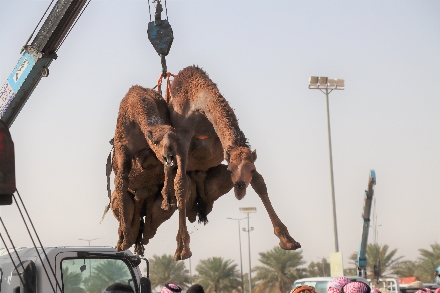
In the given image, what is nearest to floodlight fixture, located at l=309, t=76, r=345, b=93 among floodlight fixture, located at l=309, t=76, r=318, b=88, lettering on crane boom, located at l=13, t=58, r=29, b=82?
floodlight fixture, located at l=309, t=76, r=318, b=88

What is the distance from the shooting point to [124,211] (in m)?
10.4

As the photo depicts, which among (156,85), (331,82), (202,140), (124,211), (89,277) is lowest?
(89,277)

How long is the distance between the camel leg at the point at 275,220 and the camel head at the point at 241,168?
694mm

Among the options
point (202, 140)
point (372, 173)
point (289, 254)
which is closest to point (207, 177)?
point (202, 140)

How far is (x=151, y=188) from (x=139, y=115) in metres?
1.14

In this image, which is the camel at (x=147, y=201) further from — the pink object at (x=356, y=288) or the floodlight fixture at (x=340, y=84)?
the floodlight fixture at (x=340, y=84)

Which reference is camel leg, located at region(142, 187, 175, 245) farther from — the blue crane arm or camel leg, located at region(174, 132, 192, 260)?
the blue crane arm

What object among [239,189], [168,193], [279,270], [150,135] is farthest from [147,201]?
[279,270]

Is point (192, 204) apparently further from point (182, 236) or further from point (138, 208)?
point (182, 236)

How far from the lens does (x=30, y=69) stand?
43.7 ft

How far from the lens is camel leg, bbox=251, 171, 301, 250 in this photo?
913cm

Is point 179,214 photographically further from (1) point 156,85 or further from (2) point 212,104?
(1) point 156,85

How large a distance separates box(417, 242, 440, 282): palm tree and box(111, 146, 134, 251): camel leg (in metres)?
40.4

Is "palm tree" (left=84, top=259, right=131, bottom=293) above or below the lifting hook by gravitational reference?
below
